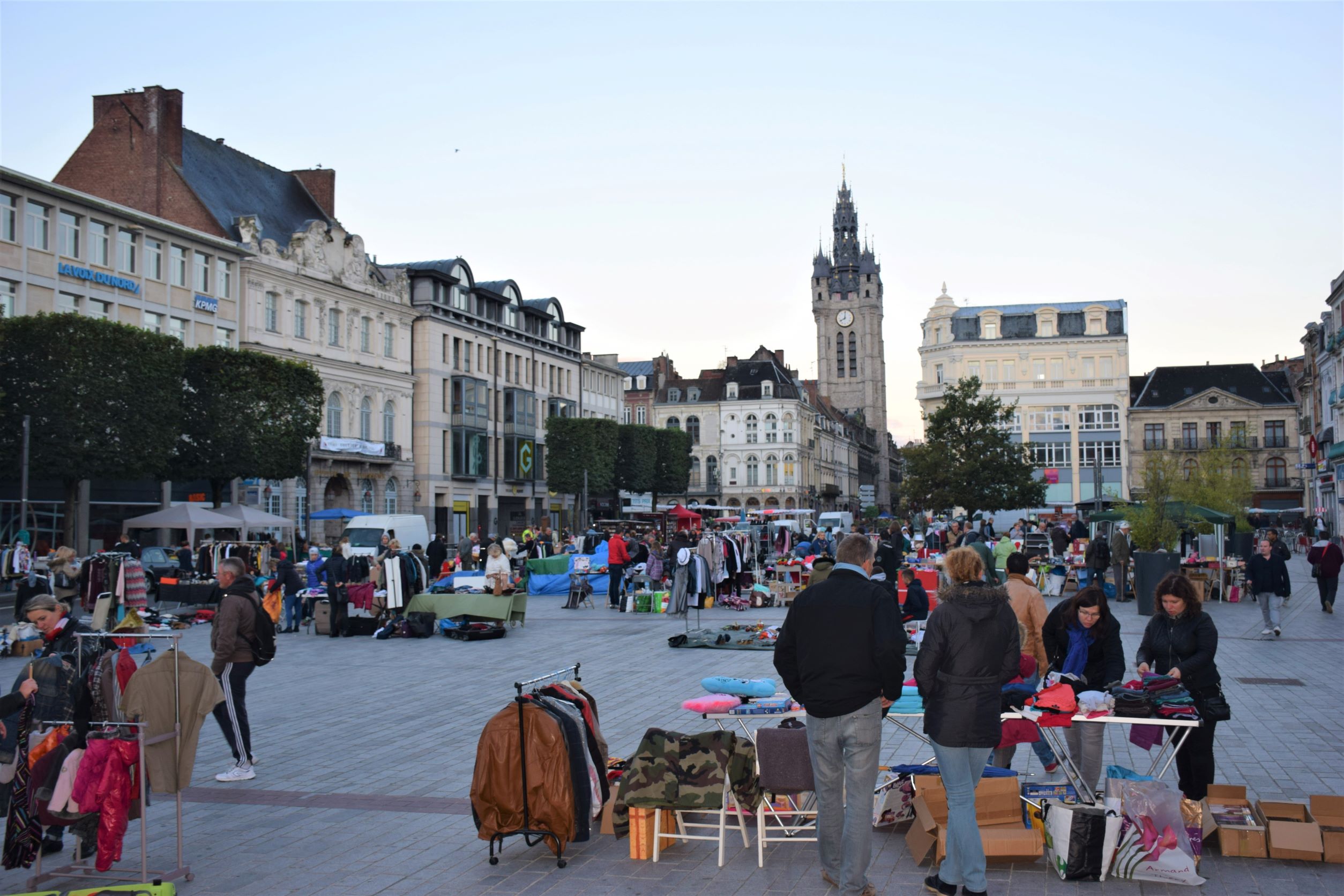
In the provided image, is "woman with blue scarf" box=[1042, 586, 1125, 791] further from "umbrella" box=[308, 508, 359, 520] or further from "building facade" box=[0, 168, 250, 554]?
"umbrella" box=[308, 508, 359, 520]

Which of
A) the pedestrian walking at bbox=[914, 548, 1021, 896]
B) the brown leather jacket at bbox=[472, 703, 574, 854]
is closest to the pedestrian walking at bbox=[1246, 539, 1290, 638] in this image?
the pedestrian walking at bbox=[914, 548, 1021, 896]

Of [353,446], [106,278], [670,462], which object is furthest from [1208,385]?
[106,278]

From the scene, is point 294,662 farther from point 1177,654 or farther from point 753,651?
point 1177,654

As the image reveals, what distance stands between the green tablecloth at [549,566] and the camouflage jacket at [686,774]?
2310 cm

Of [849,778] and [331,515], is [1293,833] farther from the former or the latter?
[331,515]

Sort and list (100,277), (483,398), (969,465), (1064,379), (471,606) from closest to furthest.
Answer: (471,606), (100,277), (969,465), (483,398), (1064,379)

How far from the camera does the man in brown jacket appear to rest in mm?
8609

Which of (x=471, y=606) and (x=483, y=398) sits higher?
(x=483, y=398)

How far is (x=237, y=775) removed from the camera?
8.70 metres

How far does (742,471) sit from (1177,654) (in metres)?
92.7

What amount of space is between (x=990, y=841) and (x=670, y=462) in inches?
2688

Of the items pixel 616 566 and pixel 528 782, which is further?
pixel 616 566

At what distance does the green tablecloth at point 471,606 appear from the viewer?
1925 cm

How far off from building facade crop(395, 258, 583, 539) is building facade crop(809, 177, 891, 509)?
60.5m
